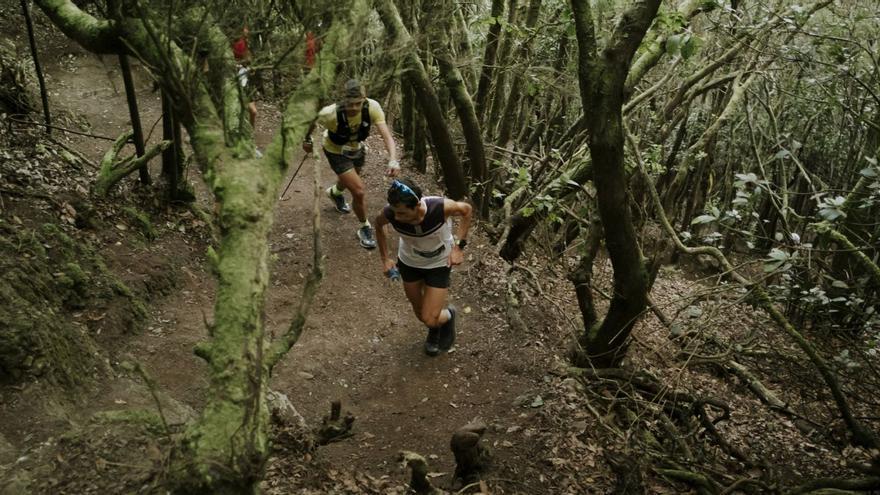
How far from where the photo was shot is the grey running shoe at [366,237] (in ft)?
28.7

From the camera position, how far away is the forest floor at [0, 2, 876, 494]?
15.9 feet

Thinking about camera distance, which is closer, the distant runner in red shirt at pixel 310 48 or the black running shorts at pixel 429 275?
the distant runner in red shirt at pixel 310 48

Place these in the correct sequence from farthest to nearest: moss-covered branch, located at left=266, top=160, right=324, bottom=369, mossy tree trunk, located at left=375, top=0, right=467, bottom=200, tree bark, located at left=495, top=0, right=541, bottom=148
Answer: tree bark, located at left=495, top=0, right=541, bottom=148, mossy tree trunk, located at left=375, top=0, right=467, bottom=200, moss-covered branch, located at left=266, top=160, right=324, bottom=369

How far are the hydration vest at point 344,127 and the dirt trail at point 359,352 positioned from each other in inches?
71.6

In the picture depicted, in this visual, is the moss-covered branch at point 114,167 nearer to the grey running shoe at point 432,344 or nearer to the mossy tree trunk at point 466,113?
the grey running shoe at point 432,344

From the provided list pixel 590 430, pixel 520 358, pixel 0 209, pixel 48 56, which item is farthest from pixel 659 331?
pixel 48 56

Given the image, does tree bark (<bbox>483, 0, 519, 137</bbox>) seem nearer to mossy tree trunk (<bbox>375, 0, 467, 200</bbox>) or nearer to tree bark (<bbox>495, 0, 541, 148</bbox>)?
tree bark (<bbox>495, 0, 541, 148</bbox>)

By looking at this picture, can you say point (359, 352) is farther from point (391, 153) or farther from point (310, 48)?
point (310, 48)

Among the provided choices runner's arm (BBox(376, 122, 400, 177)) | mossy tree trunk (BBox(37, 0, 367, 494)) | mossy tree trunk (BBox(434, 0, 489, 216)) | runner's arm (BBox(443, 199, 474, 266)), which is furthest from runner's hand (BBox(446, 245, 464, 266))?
mossy tree trunk (BBox(434, 0, 489, 216))

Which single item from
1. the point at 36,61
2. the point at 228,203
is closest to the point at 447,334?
the point at 228,203

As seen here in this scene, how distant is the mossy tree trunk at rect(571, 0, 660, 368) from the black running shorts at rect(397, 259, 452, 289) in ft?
5.60

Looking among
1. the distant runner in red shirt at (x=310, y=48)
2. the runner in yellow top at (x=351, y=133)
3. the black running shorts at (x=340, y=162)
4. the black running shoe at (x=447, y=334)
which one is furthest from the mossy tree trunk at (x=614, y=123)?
the black running shorts at (x=340, y=162)

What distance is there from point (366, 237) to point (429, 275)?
8.69 feet

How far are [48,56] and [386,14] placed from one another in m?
8.21
